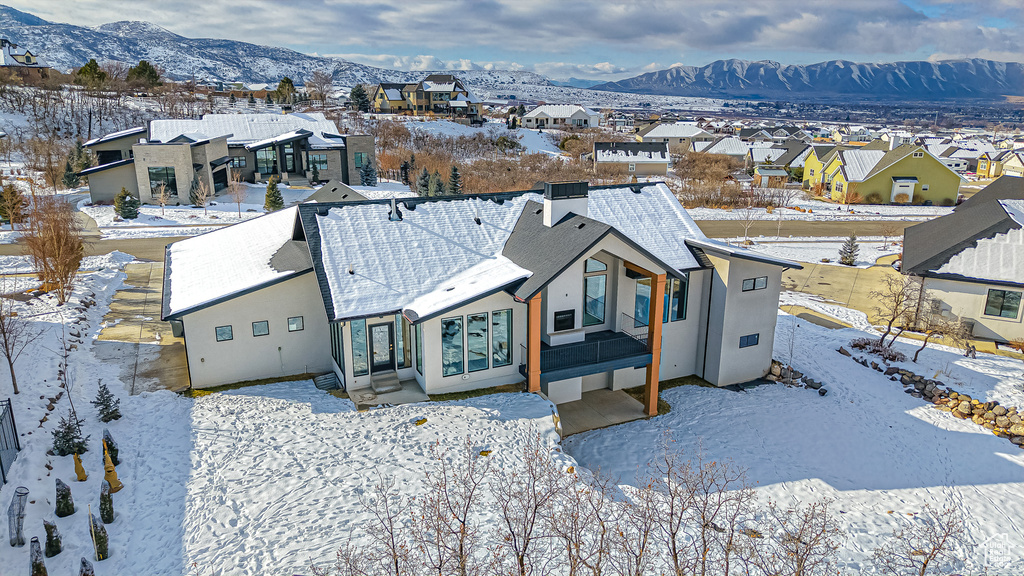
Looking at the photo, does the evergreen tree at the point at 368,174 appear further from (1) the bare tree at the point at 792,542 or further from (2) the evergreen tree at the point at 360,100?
(2) the evergreen tree at the point at 360,100

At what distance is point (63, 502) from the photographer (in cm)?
1207

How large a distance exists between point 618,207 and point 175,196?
40309 millimetres

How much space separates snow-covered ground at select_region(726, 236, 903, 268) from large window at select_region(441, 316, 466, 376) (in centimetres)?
2737

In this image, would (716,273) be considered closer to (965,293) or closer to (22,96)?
(965,293)

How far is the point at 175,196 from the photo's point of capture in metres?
49.2

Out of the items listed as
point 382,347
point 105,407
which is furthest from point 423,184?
point 105,407

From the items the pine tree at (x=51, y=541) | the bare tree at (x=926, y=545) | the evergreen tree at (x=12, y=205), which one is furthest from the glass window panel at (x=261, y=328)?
the evergreen tree at (x=12, y=205)

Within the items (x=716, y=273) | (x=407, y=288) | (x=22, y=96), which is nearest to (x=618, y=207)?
(x=716, y=273)

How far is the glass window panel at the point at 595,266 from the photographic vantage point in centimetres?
1912

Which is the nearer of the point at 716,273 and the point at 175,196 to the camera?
the point at 716,273

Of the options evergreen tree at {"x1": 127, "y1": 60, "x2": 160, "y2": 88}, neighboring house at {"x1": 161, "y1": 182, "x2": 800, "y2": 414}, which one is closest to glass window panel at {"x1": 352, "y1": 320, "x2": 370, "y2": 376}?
neighboring house at {"x1": 161, "y1": 182, "x2": 800, "y2": 414}

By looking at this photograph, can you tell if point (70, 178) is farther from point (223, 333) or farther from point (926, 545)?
point (926, 545)

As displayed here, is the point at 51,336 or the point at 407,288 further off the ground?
the point at 407,288

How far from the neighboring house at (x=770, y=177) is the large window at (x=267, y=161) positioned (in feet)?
177
